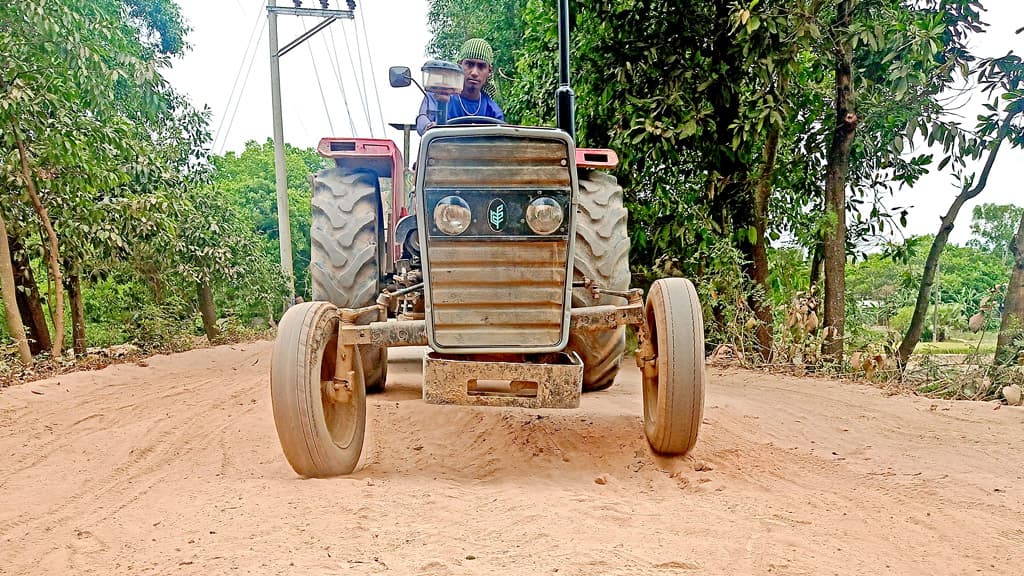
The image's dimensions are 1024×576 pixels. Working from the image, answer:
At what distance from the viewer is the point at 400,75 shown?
4.41m

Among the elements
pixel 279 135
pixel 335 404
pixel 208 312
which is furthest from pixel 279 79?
pixel 335 404

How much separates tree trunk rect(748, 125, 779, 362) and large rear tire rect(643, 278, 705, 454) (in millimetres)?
4537

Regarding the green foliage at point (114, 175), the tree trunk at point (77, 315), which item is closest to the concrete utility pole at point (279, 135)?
the green foliage at point (114, 175)

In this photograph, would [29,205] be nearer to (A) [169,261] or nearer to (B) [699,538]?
(A) [169,261]

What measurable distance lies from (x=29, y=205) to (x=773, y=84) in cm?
835

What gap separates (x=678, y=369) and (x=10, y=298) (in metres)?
6.86

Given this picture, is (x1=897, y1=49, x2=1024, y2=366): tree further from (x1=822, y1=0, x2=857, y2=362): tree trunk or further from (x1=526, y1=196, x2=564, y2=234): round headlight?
(x1=526, y1=196, x2=564, y2=234): round headlight

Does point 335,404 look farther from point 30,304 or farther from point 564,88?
point 30,304

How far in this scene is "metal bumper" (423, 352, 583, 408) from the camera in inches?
136

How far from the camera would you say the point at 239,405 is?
5895 mm

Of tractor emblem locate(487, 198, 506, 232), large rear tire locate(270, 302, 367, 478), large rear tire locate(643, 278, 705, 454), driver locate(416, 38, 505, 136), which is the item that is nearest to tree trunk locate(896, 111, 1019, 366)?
driver locate(416, 38, 505, 136)

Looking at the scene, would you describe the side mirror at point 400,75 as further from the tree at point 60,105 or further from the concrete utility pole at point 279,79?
the concrete utility pole at point 279,79

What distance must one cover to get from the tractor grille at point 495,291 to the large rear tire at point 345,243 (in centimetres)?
94

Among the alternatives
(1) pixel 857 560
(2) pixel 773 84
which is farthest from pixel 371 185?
(2) pixel 773 84
